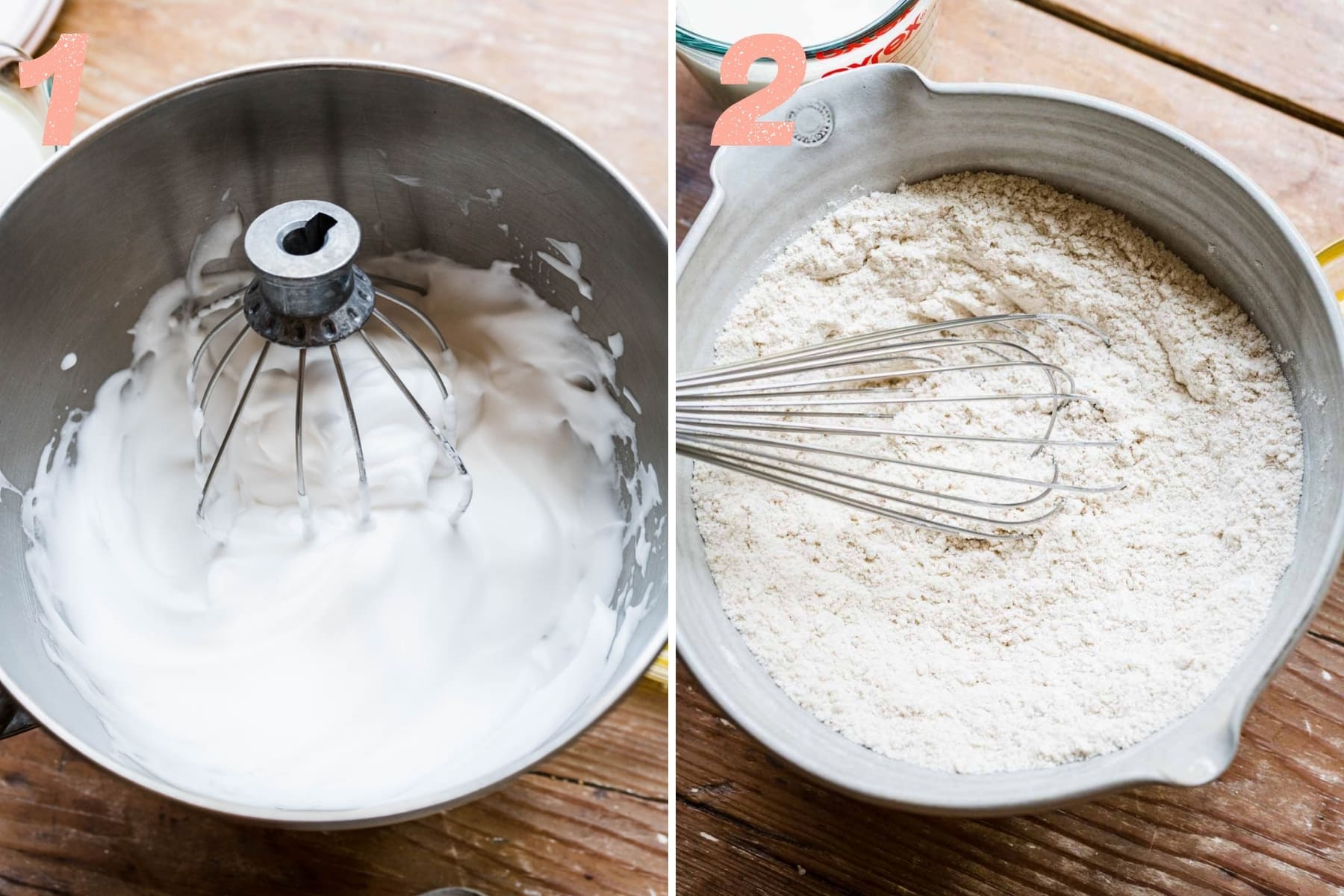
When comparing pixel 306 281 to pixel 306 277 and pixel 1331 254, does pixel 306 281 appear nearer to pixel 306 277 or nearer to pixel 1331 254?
pixel 306 277

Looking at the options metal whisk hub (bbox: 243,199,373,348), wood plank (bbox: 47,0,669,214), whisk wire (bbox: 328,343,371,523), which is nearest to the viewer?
metal whisk hub (bbox: 243,199,373,348)

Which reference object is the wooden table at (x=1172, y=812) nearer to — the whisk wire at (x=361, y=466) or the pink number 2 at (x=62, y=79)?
the whisk wire at (x=361, y=466)

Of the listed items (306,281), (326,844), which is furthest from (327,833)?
(306,281)

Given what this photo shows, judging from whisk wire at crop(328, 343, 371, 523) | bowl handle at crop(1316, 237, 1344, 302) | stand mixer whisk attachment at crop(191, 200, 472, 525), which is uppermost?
bowl handle at crop(1316, 237, 1344, 302)

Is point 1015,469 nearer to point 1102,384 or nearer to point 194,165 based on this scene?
point 1102,384

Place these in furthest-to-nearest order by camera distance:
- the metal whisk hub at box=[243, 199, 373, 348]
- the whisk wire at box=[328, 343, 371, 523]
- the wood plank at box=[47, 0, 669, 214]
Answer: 1. the wood plank at box=[47, 0, 669, 214]
2. the whisk wire at box=[328, 343, 371, 523]
3. the metal whisk hub at box=[243, 199, 373, 348]

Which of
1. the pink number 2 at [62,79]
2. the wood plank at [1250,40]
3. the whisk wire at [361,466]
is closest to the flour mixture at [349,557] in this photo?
the whisk wire at [361,466]

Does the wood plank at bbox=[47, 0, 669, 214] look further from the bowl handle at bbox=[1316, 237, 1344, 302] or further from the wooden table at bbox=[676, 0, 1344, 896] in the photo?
the bowl handle at bbox=[1316, 237, 1344, 302]

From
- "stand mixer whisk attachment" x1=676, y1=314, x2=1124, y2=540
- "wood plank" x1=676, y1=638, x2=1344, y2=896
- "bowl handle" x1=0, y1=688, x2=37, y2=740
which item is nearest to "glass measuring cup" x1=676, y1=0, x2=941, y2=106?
"stand mixer whisk attachment" x1=676, y1=314, x2=1124, y2=540
